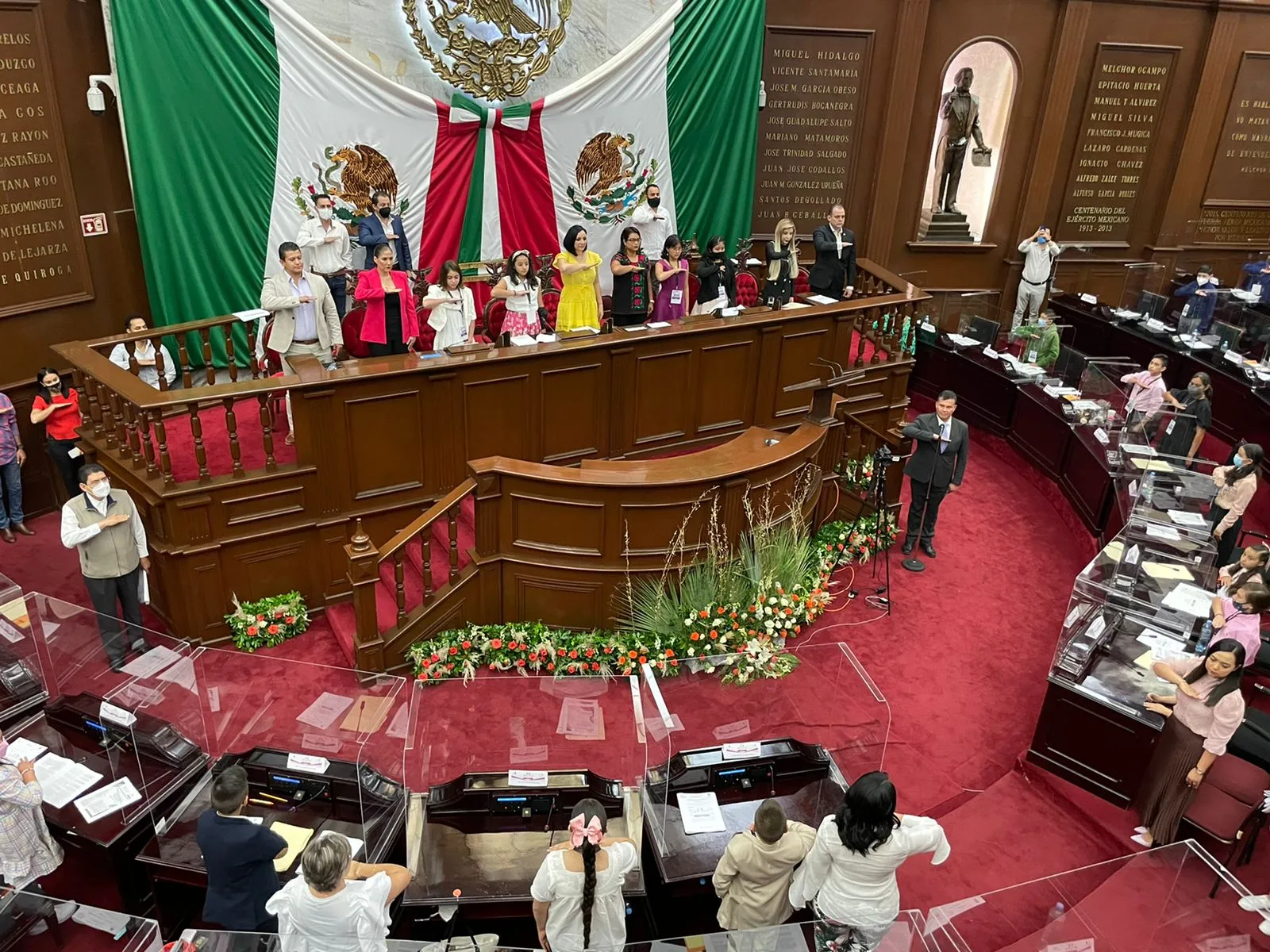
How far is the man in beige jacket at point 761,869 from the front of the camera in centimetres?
398

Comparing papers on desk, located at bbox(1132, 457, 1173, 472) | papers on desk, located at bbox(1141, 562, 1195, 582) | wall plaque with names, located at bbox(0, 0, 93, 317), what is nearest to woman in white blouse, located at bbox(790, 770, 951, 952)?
papers on desk, located at bbox(1141, 562, 1195, 582)

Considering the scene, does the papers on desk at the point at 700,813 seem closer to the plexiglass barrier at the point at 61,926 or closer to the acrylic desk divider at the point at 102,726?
the plexiglass barrier at the point at 61,926

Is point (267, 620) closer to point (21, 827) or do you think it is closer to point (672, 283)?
point (21, 827)

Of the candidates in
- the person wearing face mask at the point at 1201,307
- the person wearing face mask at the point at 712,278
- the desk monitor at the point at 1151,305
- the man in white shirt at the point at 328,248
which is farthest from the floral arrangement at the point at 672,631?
the desk monitor at the point at 1151,305

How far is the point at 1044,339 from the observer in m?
10.6

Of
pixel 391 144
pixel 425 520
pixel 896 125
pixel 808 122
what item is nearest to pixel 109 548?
pixel 425 520

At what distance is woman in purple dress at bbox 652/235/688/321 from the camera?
27.4ft

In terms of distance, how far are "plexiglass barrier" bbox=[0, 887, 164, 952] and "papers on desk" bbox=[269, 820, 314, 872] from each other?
57cm

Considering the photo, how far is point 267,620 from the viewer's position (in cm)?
666

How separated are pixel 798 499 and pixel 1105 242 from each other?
8.14m

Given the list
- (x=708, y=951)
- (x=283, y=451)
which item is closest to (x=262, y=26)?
(x=283, y=451)

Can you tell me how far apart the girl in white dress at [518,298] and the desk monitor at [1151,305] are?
27.1 feet

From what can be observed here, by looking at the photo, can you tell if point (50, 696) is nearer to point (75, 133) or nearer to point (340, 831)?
point (340, 831)

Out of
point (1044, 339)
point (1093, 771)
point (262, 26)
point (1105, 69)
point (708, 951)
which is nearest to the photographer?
point (708, 951)
